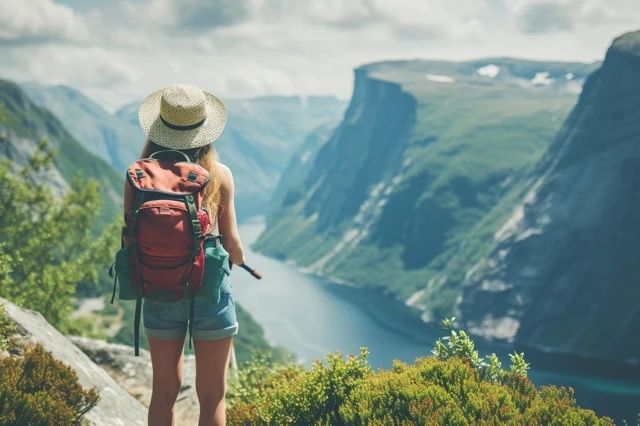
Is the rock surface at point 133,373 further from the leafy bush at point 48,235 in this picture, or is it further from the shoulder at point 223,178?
the leafy bush at point 48,235

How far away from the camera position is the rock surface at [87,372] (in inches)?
532

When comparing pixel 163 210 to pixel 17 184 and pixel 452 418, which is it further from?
pixel 17 184

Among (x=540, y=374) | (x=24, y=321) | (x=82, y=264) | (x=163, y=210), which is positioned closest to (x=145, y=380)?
(x=24, y=321)

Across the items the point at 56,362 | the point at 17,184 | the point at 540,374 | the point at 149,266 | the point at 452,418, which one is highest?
the point at 149,266

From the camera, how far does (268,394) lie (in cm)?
1426

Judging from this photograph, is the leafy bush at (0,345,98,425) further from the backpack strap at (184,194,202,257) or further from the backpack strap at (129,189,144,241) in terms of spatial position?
the backpack strap at (184,194,202,257)

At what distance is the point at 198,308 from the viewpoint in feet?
28.2

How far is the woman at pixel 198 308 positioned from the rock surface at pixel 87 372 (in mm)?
4367

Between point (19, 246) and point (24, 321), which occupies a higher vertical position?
point (24, 321)

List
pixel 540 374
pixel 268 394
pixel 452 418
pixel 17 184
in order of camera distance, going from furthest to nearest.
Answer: pixel 540 374
pixel 17 184
pixel 268 394
pixel 452 418

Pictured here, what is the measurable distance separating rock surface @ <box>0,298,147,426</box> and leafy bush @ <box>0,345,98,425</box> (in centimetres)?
122

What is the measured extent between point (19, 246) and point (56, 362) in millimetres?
39144

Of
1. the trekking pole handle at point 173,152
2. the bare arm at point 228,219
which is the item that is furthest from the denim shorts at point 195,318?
the trekking pole handle at point 173,152

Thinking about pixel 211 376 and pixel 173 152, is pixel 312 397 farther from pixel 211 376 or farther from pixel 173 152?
pixel 173 152
